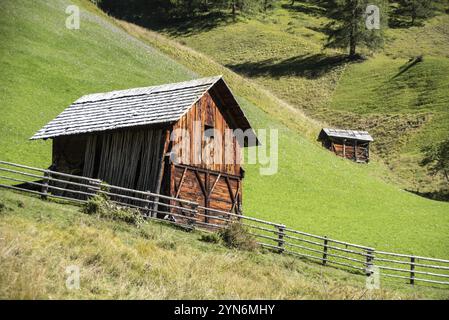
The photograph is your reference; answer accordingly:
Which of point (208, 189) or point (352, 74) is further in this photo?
point (352, 74)

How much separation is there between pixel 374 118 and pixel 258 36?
39.5 m

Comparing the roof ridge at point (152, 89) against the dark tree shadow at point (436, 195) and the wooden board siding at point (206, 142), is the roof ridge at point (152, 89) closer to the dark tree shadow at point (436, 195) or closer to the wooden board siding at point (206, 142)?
the wooden board siding at point (206, 142)

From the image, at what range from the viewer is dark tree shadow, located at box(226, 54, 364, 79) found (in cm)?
9312

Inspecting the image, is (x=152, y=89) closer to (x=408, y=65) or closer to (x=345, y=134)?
(x=345, y=134)

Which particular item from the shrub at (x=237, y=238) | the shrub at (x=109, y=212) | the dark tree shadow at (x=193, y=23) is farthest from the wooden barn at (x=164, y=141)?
the dark tree shadow at (x=193, y=23)

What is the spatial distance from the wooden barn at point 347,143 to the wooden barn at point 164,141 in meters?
33.6

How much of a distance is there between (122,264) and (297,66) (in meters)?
83.9

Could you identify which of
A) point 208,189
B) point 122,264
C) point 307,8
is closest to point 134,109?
point 208,189

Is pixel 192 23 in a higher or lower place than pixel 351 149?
higher

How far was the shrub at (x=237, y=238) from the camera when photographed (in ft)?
77.2

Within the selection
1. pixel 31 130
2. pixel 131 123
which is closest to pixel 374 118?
pixel 31 130

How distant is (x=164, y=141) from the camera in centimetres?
2633
